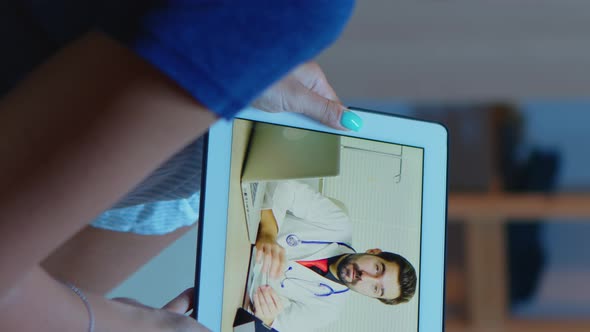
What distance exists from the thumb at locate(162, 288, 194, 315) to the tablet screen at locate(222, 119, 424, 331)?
4 cm

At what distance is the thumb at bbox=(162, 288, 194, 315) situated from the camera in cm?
49

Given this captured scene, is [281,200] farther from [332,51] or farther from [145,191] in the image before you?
[332,51]

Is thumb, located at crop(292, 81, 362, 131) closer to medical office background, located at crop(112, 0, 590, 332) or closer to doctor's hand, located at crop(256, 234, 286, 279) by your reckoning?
doctor's hand, located at crop(256, 234, 286, 279)

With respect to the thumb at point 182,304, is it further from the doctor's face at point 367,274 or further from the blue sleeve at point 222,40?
the blue sleeve at point 222,40

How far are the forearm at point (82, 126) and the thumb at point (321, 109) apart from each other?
0.24 m

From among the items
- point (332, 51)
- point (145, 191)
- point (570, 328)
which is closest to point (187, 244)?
point (145, 191)

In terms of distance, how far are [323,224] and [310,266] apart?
0.03 metres

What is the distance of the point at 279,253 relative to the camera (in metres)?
0.49

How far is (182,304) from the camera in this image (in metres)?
0.49

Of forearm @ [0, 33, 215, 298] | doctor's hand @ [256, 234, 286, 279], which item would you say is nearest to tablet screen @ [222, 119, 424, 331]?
doctor's hand @ [256, 234, 286, 279]

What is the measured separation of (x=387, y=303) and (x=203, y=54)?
1.07 ft

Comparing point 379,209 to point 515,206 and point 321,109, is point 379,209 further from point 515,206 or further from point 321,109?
point 515,206

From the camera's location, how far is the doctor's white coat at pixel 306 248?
1.62 feet

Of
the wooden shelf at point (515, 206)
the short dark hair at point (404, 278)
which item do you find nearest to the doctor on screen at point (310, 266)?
the short dark hair at point (404, 278)
